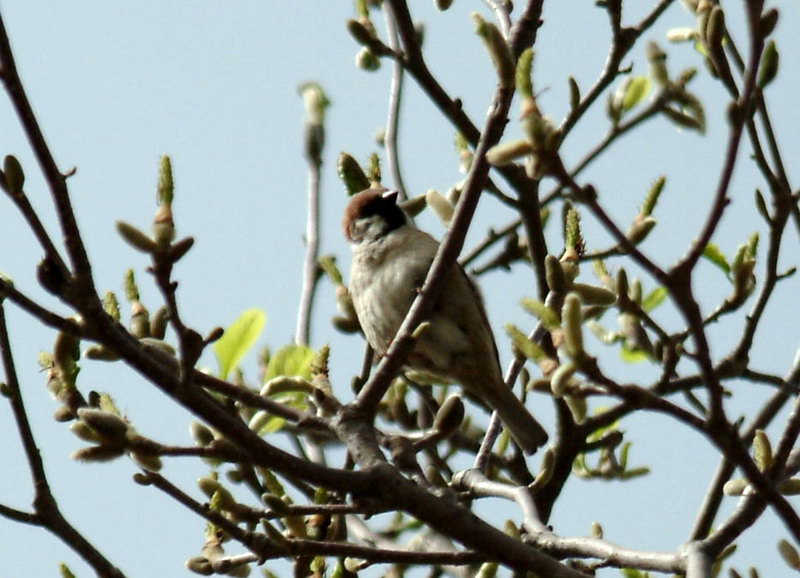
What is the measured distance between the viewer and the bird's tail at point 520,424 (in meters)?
3.73

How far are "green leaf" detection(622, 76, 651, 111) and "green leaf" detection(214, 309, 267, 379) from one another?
1139 mm

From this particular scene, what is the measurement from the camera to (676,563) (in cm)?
222

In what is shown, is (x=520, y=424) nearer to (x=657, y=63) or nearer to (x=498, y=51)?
(x=657, y=63)

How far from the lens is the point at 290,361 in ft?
9.59

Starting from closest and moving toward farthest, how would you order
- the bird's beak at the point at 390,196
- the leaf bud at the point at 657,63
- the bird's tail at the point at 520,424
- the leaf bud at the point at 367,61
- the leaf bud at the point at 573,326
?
the leaf bud at the point at 573,326, the leaf bud at the point at 657,63, the leaf bud at the point at 367,61, the bird's tail at the point at 520,424, the bird's beak at the point at 390,196

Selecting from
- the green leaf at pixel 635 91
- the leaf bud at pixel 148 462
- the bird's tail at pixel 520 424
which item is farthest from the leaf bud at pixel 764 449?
the bird's tail at pixel 520 424

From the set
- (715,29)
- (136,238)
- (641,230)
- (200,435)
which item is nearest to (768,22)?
(715,29)

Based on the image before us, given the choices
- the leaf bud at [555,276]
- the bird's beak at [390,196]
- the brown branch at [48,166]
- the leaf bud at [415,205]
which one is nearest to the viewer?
the brown branch at [48,166]

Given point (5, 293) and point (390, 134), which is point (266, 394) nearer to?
point (5, 293)

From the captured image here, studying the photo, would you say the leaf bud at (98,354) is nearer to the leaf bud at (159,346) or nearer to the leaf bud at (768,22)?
the leaf bud at (159,346)

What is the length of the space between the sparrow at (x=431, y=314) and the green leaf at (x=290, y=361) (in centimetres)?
102

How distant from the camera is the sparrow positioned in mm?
4258

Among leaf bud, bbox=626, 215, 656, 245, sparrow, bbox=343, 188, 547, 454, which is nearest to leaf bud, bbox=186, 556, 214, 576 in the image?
leaf bud, bbox=626, 215, 656, 245

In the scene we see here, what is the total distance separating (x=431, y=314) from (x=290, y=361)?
1.55m
